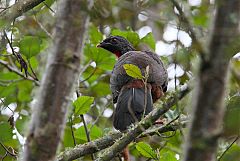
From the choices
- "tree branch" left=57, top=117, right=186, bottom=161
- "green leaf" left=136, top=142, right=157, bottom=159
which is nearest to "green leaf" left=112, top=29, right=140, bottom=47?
"tree branch" left=57, top=117, right=186, bottom=161

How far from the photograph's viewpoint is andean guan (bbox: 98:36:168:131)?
5.00 m

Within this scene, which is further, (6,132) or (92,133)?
Result: (92,133)

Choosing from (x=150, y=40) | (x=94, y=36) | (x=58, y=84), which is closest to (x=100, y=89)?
(x=94, y=36)

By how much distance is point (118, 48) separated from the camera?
24.2 ft

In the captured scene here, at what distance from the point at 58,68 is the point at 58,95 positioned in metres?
0.09

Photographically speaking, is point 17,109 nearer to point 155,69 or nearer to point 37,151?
point 155,69

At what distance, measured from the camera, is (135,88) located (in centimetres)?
553

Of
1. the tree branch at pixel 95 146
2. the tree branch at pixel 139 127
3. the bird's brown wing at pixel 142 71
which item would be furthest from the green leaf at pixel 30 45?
the tree branch at pixel 139 127

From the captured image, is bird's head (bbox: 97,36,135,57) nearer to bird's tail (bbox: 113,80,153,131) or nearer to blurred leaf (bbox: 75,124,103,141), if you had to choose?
Answer: bird's tail (bbox: 113,80,153,131)

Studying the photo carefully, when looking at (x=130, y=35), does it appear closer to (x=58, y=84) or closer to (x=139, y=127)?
(x=139, y=127)

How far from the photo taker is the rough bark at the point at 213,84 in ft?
5.01

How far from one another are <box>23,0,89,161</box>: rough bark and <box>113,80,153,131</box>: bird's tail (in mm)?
2648

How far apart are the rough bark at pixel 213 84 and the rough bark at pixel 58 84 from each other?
53 centimetres

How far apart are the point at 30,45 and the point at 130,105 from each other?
48.5 inches
